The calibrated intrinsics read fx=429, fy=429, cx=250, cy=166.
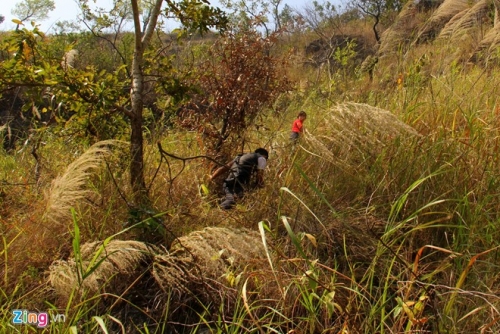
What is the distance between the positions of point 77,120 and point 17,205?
70 centimetres

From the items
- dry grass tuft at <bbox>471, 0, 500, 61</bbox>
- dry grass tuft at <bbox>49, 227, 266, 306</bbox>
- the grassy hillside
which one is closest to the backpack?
the grassy hillside

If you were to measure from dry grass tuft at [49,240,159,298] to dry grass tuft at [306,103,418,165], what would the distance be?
1.14 meters

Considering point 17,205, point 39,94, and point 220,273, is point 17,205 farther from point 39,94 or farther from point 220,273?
point 220,273

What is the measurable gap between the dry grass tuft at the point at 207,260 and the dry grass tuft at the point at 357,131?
69 centimetres

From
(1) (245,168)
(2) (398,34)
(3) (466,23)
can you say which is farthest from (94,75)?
(3) (466,23)

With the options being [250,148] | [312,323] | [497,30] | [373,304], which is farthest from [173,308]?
[497,30]

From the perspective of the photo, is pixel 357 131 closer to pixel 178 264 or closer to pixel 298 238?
pixel 298 238

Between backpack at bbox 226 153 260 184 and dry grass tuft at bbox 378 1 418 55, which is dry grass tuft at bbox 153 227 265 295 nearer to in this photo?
backpack at bbox 226 153 260 184

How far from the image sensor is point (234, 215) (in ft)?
8.66

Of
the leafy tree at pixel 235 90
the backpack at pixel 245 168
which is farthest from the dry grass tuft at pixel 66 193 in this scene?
the leafy tree at pixel 235 90

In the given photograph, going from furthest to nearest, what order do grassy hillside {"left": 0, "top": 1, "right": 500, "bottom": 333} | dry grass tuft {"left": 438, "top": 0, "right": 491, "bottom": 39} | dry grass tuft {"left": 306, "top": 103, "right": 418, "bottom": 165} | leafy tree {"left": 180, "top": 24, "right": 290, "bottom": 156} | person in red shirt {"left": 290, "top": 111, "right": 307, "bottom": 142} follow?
dry grass tuft {"left": 438, "top": 0, "right": 491, "bottom": 39}
leafy tree {"left": 180, "top": 24, "right": 290, "bottom": 156}
person in red shirt {"left": 290, "top": 111, "right": 307, "bottom": 142}
dry grass tuft {"left": 306, "top": 103, "right": 418, "bottom": 165}
grassy hillside {"left": 0, "top": 1, "right": 500, "bottom": 333}

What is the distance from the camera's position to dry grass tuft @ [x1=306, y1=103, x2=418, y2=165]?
7.68 feet

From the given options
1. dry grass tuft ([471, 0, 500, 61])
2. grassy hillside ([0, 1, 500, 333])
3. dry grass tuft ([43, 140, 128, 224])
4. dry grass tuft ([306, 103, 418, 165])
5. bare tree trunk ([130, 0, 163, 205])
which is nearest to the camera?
grassy hillside ([0, 1, 500, 333])

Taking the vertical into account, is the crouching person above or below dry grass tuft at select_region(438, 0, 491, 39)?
below
